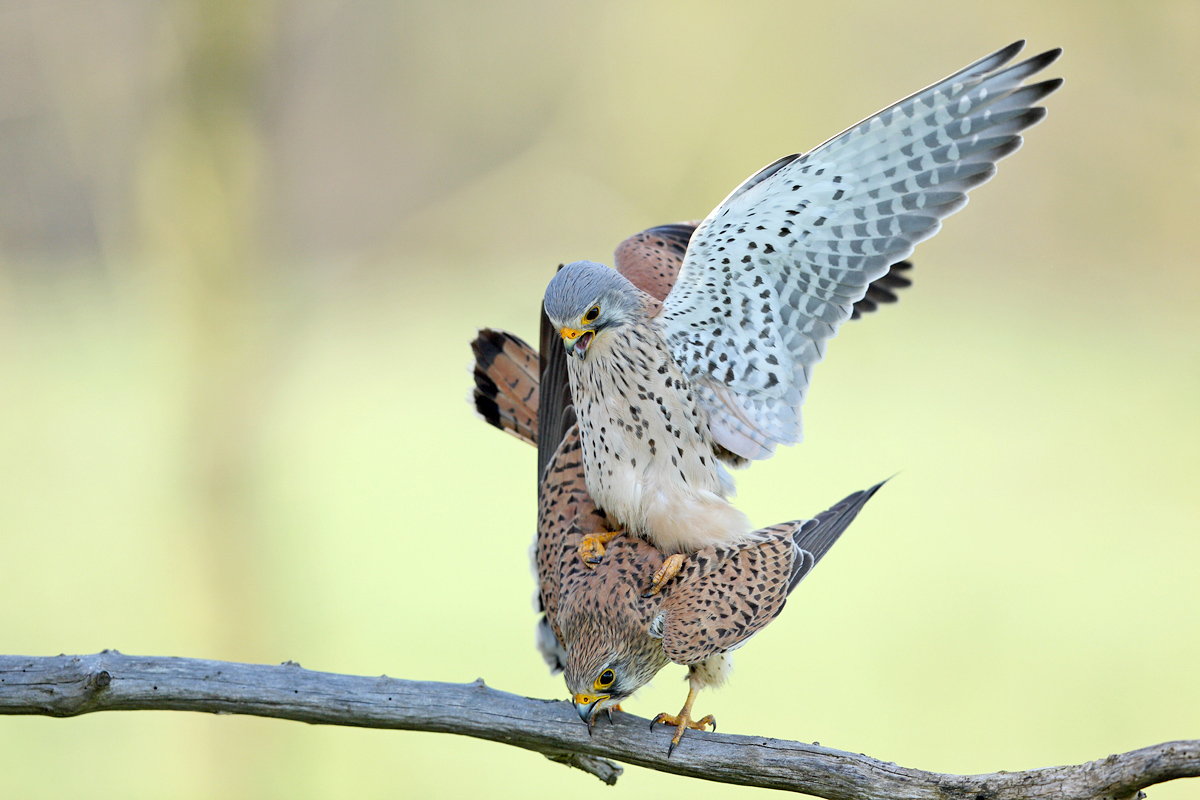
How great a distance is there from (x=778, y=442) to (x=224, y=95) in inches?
107

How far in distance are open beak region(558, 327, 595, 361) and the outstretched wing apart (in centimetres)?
14

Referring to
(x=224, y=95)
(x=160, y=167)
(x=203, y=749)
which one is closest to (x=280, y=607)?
(x=203, y=749)


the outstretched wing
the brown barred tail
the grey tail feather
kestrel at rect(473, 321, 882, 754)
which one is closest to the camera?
the outstretched wing

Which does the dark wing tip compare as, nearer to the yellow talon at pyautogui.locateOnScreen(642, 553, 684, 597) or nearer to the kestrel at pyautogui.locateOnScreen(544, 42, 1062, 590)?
the kestrel at pyautogui.locateOnScreen(544, 42, 1062, 590)

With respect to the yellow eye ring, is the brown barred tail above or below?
above

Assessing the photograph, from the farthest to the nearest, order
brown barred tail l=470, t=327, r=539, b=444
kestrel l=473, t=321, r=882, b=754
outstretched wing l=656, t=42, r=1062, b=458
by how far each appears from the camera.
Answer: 1. brown barred tail l=470, t=327, r=539, b=444
2. kestrel l=473, t=321, r=882, b=754
3. outstretched wing l=656, t=42, r=1062, b=458

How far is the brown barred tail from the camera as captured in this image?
1.97 m

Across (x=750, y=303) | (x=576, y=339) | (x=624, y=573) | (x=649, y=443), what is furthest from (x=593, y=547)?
(x=750, y=303)

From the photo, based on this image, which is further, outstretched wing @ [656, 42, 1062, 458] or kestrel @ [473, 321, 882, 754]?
kestrel @ [473, 321, 882, 754]

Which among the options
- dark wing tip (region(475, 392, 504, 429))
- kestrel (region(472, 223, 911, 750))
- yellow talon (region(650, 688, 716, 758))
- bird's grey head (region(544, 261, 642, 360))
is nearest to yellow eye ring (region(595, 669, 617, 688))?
kestrel (region(472, 223, 911, 750))

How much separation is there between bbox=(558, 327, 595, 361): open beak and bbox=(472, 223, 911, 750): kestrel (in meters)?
0.26

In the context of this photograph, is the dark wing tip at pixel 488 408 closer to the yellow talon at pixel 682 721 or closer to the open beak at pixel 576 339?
the open beak at pixel 576 339

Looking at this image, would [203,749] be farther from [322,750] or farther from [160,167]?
[160,167]

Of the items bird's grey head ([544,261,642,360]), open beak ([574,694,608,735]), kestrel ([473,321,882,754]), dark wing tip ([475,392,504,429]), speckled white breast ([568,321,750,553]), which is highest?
dark wing tip ([475,392,504,429])
